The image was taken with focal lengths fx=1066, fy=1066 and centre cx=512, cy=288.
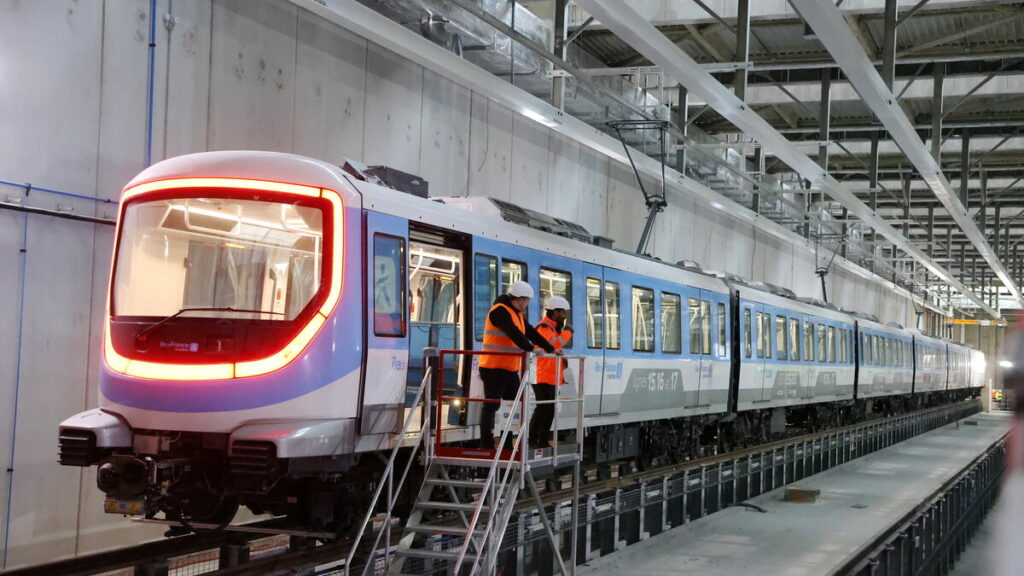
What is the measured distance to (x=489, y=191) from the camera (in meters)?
16.4

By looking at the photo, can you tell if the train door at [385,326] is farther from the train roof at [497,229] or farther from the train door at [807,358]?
the train door at [807,358]

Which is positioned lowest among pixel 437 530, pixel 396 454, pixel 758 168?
pixel 437 530

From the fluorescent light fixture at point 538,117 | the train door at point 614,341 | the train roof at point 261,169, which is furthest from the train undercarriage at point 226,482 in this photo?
the fluorescent light fixture at point 538,117

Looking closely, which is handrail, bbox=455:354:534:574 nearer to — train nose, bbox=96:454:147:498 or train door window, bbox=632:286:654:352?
train nose, bbox=96:454:147:498

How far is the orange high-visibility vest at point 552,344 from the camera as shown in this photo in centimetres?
948

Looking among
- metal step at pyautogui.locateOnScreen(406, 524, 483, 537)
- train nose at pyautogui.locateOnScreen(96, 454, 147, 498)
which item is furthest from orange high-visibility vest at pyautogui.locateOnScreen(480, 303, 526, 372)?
train nose at pyautogui.locateOnScreen(96, 454, 147, 498)

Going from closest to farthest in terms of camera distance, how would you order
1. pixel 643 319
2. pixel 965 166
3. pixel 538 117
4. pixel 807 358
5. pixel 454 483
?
1. pixel 454 483
2. pixel 538 117
3. pixel 643 319
4. pixel 965 166
5. pixel 807 358

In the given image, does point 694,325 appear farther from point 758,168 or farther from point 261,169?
point 261,169

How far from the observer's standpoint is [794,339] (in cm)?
2161

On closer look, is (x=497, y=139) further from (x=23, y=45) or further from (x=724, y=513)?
(x=23, y=45)

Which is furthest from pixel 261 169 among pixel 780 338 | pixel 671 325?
pixel 780 338

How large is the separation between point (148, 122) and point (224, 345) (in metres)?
3.47

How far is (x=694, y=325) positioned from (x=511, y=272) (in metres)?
6.22

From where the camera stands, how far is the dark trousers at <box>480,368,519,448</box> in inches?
348
